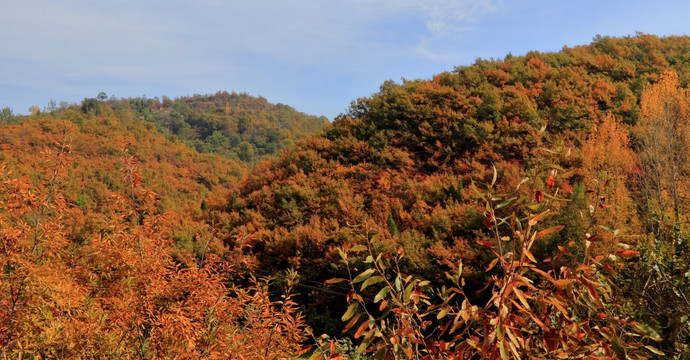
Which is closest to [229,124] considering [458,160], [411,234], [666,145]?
[458,160]

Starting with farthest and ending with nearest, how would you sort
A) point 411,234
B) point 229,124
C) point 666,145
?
1. point 229,124
2. point 666,145
3. point 411,234

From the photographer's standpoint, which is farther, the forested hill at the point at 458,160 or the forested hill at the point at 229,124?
the forested hill at the point at 229,124

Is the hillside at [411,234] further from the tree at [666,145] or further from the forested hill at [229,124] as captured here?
the forested hill at [229,124]

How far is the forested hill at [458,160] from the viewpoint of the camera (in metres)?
11.5

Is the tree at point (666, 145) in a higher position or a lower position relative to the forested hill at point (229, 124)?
lower

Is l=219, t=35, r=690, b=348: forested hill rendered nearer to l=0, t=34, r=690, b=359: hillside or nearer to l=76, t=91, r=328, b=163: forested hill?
l=0, t=34, r=690, b=359: hillside

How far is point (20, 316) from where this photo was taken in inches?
137

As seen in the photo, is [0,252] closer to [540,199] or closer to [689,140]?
[540,199]

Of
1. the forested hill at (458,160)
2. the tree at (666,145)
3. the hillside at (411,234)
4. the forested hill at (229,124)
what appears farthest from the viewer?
the forested hill at (229,124)

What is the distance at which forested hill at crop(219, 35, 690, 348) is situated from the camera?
11.5 meters

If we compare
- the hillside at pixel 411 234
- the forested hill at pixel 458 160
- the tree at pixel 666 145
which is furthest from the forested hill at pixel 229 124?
the tree at pixel 666 145

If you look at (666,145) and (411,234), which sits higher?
(666,145)

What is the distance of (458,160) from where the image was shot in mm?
16281

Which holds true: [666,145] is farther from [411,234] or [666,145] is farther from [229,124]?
[229,124]
